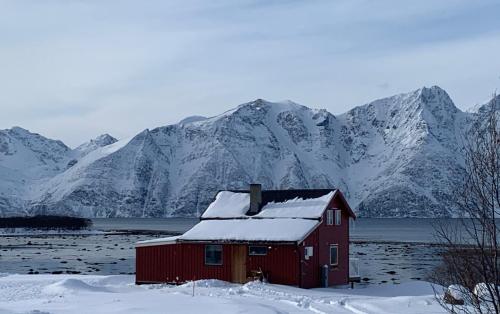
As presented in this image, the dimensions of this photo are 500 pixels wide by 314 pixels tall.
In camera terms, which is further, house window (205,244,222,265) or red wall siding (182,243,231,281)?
house window (205,244,222,265)

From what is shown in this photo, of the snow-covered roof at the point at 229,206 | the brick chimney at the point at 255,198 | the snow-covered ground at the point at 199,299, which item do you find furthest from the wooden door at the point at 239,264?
the brick chimney at the point at 255,198

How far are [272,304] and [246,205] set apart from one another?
1577 centimetres

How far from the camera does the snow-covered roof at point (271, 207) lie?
43906 millimetres

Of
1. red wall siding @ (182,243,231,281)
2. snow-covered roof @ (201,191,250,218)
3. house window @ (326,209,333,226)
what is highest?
snow-covered roof @ (201,191,250,218)

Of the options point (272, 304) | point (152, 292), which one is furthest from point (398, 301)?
point (152, 292)

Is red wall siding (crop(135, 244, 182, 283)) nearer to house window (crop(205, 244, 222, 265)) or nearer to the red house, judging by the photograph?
the red house

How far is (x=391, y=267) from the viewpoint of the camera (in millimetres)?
69375

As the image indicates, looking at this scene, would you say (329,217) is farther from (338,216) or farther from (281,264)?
(281,264)

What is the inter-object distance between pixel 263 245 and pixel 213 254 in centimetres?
303

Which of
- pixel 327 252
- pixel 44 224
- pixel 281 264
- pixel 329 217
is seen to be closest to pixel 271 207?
pixel 329 217

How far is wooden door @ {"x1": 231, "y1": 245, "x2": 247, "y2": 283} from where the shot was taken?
136ft

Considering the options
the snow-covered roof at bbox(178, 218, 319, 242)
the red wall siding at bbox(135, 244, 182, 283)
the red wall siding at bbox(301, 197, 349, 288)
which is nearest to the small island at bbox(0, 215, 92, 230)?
the red wall siding at bbox(135, 244, 182, 283)

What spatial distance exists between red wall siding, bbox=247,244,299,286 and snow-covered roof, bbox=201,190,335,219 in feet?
10.7

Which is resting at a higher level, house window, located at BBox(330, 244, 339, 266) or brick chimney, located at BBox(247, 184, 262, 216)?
brick chimney, located at BBox(247, 184, 262, 216)
